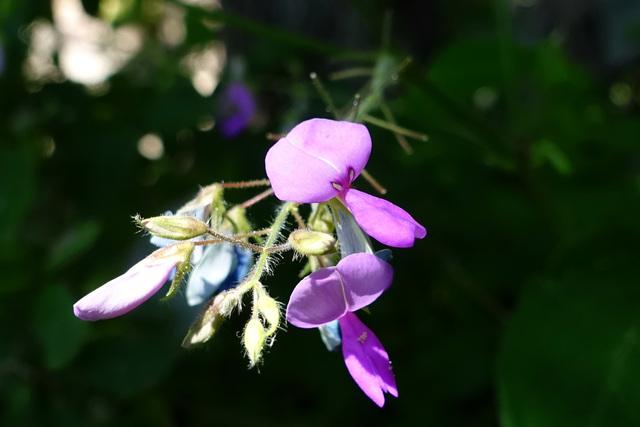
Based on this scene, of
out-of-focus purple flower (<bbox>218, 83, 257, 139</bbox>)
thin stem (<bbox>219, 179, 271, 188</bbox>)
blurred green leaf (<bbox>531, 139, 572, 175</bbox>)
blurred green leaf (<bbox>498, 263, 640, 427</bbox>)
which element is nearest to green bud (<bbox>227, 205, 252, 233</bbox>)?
thin stem (<bbox>219, 179, 271, 188</bbox>)

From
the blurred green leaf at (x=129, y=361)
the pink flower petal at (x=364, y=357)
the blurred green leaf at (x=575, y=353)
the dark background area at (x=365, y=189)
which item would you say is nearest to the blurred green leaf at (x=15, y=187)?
the dark background area at (x=365, y=189)

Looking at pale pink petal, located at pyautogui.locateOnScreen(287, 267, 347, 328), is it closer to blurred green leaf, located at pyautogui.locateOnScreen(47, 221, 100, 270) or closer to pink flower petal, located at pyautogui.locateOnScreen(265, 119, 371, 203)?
pink flower petal, located at pyautogui.locateOnScreen(265, 119, 371, 203)

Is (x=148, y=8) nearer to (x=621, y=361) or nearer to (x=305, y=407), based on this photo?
(x=305, y=407)

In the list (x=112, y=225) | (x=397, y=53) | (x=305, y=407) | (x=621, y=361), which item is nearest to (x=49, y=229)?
(x=112, y=225)

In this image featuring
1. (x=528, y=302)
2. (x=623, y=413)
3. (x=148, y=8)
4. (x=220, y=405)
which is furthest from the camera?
(x=148, y=8)

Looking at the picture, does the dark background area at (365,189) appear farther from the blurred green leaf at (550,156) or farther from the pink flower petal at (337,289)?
the pink flower petal at (337,289)

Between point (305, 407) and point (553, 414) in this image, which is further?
point (305, 407)

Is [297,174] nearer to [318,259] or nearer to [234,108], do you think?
[318,259]
